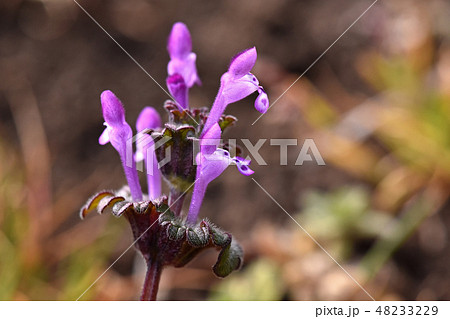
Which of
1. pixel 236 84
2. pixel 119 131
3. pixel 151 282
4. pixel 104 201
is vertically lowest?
pixel 151 282

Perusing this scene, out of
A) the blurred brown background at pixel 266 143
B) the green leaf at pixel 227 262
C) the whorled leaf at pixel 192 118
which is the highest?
the whorled leaf at pixel 192 118

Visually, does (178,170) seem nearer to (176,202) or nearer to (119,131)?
(176,202)

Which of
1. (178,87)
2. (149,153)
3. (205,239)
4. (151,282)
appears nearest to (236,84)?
(178,87)

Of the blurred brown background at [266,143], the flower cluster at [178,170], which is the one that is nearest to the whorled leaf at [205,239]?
the flower cluster at [178,170]

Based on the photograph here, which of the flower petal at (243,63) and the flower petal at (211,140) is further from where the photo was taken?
the flower petal at (243,63)

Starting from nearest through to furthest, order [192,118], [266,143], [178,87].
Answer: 1. [192,118]
2. [178,87]
3. [266,143]

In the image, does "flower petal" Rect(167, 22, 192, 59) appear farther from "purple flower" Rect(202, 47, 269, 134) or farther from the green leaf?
the green leaf

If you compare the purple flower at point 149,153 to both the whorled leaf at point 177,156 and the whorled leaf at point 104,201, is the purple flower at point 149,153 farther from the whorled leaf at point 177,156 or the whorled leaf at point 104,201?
the whorled leaf at point 104,201
